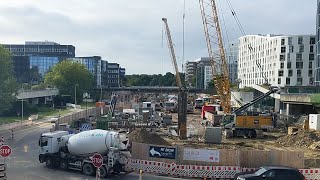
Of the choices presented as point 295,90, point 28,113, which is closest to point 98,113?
point 28,113

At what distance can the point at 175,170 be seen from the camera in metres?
25.3

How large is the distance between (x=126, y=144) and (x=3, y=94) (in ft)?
131

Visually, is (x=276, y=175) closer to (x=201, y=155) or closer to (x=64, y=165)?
(x=201, y=155)

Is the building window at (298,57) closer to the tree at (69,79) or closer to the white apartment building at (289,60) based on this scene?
the white apartment building at (289,60)

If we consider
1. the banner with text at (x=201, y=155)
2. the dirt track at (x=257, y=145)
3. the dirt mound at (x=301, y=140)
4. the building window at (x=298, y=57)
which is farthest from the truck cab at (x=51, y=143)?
the building window at (x=298, y=57)

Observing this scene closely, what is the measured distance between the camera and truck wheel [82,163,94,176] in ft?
82.0

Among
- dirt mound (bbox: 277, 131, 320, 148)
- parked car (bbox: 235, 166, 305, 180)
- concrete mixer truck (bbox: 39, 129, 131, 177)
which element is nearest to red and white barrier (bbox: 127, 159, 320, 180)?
concrete mixer truck (bbox: 39, 129, 131, 177)

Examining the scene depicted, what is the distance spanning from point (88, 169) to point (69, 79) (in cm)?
10827

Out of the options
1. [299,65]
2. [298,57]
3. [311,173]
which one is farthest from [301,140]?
[298,57]

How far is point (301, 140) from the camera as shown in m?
42.8

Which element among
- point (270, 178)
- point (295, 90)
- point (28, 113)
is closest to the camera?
point (270, 178)

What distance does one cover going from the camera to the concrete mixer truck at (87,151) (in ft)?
81.4

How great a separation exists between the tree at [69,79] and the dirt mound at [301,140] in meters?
90.9

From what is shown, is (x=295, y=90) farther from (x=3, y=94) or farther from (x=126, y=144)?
(x=126, y=144)
